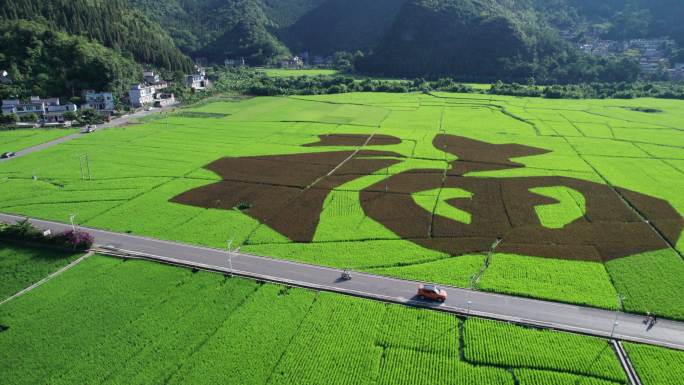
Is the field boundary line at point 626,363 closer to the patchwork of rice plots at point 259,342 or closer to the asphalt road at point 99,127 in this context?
the patchwork of rice plots at point 259,342

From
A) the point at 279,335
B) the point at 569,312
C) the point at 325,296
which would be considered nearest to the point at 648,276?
the point at 569,312

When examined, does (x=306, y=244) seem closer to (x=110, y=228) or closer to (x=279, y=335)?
(x=279, y=335)

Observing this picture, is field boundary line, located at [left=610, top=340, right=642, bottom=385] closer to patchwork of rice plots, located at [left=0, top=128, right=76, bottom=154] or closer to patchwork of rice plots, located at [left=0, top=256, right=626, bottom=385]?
patchwork of rice plots, located at [left=0, top=256, right=626, bottom=385]

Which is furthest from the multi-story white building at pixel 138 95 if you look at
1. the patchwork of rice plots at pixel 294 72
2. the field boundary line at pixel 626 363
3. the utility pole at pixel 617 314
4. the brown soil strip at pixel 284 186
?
the field boundary line at pixel 626 363

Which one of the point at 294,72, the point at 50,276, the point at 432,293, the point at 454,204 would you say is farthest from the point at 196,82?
the point at 432,293

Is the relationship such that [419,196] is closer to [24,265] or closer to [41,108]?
[24,265]

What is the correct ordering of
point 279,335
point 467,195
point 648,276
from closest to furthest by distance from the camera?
point 279,335
point 648,276
point 467,195

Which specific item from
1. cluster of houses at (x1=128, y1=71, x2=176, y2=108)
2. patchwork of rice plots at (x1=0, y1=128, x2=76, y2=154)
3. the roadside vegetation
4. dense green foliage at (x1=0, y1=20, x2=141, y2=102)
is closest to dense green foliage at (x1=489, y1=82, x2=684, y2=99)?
cluster of houses at (x1=128, y1=71, x2=176, y2=108)
